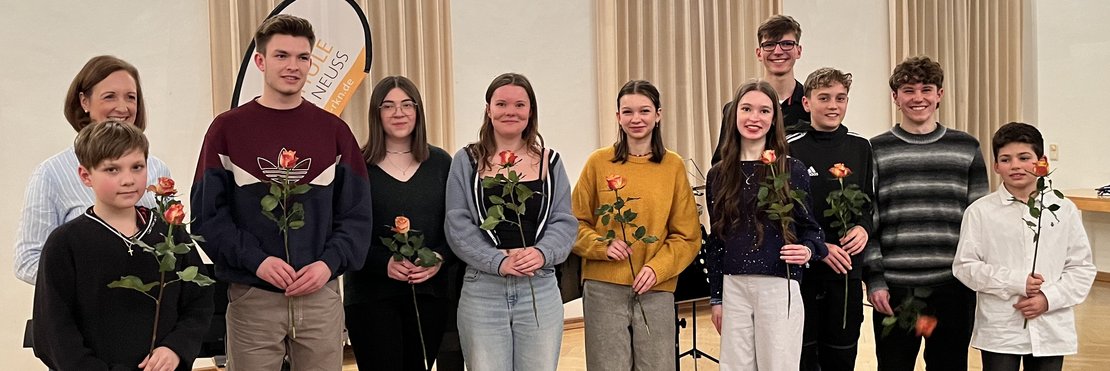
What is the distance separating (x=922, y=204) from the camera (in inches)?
151

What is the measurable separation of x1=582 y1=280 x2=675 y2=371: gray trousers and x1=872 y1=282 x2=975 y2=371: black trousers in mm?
906

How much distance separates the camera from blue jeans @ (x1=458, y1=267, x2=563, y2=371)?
3479mm

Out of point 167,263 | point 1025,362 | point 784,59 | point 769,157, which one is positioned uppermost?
point 784,59

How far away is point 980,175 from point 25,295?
490 centimetres

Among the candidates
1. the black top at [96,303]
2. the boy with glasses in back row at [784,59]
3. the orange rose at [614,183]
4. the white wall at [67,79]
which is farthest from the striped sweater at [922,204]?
the white wall at [67,79]

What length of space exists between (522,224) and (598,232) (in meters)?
0.34

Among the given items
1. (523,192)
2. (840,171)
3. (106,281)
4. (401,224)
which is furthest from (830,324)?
(106,281)

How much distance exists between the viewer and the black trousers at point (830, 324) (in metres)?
3.86

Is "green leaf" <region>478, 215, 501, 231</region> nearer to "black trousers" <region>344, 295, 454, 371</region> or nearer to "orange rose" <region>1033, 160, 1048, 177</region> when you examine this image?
"black trousers" <region>344, 295, 454, 371</region>

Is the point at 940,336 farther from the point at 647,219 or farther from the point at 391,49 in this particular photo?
the point at 391,49

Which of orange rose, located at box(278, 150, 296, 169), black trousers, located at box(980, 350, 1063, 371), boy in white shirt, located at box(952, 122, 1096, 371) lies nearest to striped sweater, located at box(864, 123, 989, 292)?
boy in white shirt, located at box(952, 122, 1096, 371)

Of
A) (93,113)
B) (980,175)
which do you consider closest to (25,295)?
(93,113)

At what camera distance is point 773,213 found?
3502mm

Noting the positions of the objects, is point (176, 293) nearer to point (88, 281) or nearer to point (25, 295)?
point (88, 281)
